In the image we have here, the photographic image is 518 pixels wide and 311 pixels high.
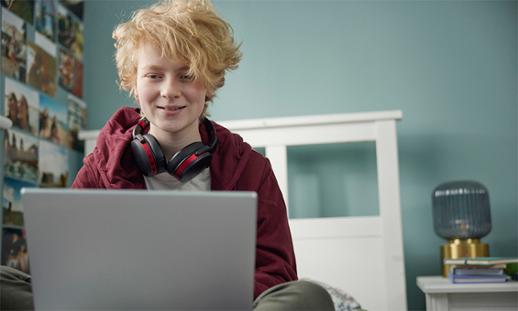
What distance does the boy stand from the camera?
3.74ft

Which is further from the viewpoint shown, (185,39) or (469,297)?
(469,297)

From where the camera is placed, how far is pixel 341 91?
2387mm

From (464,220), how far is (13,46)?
154 cm

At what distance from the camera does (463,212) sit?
210 cm

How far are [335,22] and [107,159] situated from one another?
4.72 feet

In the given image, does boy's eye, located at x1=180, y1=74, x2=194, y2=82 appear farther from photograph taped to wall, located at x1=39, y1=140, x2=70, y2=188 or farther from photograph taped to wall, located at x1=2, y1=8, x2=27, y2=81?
photograph taped to wall, located at x1=39, y1=140, x2=70, y2=188

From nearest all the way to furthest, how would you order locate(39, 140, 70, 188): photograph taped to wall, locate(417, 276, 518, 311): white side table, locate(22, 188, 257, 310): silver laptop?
1. locate(22, 188, 257, 310): silver laptop
2. locate(417, 276, 518, 311): white side table
3. locate(39, 140, 70, 188): photograph taped to wall

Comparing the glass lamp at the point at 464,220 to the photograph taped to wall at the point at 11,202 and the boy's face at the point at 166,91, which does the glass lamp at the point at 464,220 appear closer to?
the boy's face at the point at 166,91

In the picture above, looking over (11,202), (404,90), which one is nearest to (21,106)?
(11,202)

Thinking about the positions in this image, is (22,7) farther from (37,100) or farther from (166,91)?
(166,91)

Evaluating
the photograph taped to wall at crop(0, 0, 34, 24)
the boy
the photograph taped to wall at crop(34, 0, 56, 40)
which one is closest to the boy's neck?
the boy

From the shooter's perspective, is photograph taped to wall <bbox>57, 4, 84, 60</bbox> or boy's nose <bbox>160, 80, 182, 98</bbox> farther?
photograph taped to wall <bbox>57, 4, 84, 60</bbox>

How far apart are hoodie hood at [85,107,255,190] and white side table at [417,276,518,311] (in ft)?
2.83

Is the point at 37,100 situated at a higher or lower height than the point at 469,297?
higher
